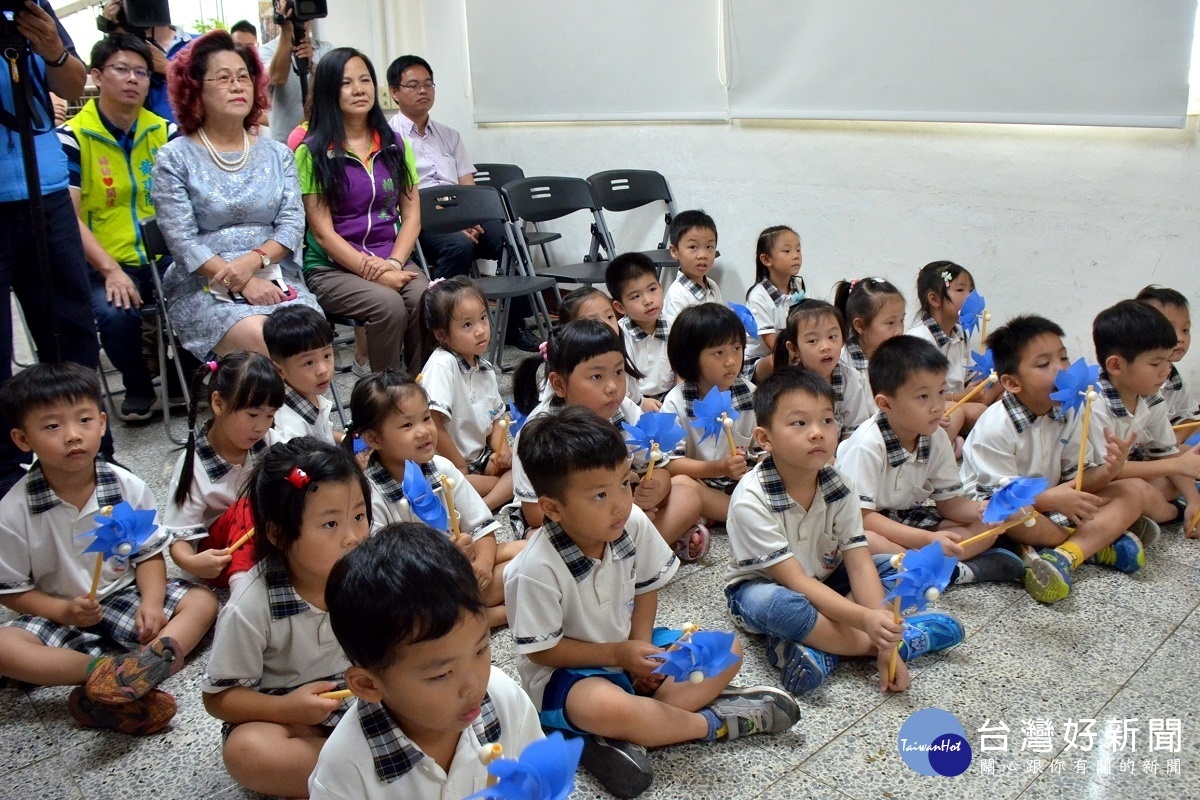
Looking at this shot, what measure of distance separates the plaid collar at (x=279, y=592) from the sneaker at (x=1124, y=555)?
5.98 feet

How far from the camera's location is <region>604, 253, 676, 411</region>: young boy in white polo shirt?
2910mm

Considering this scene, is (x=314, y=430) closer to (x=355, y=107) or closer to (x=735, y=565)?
(x=735, y=565)

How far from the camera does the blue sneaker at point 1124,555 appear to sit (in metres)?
2.17

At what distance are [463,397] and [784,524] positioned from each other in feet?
3.57

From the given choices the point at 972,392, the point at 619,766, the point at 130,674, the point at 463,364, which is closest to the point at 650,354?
the point at 463,364

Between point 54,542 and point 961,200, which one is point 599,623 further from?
point 961,200

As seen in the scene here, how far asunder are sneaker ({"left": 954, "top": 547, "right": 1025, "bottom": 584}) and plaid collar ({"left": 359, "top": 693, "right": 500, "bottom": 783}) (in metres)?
1.45

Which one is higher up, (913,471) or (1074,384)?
(1074,384)

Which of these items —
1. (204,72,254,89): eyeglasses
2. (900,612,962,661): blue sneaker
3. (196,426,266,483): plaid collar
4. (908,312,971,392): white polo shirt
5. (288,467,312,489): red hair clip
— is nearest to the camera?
(288,467,312,489): red hair clip

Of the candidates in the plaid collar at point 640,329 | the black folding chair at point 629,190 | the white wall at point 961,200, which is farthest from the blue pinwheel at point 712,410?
the black folding chair at point 629,190

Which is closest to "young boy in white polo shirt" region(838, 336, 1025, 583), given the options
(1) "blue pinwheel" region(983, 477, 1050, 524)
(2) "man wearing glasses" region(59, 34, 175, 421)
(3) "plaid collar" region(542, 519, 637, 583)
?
(1) "blue pinwheel" region(983, 477, 1050, 524)

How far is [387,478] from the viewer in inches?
77.3

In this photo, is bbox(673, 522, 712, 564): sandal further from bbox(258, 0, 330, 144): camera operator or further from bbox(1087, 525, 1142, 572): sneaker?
bbox(258, 0, 330, 144): camera operator

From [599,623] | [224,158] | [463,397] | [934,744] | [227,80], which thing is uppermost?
[227,80]
